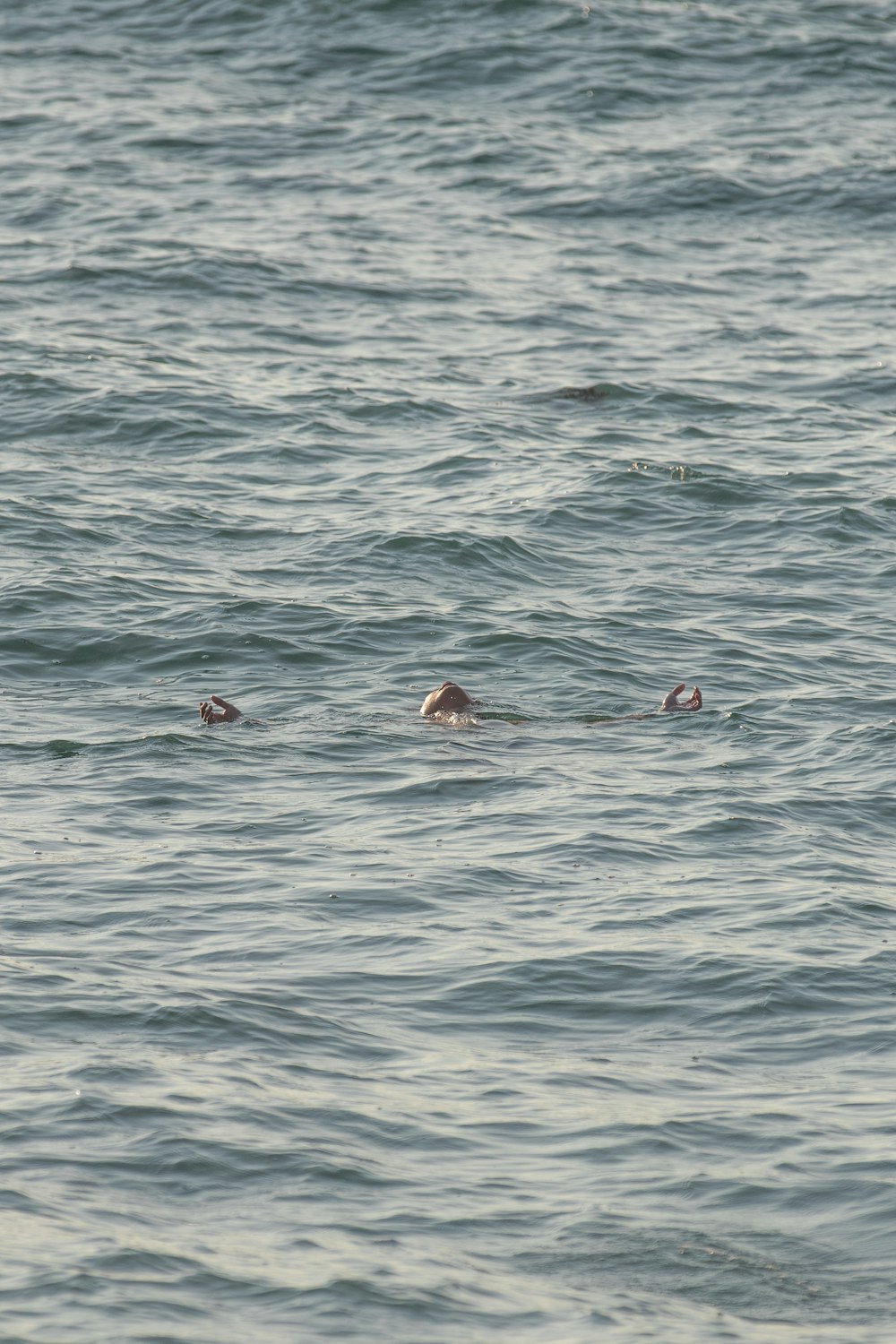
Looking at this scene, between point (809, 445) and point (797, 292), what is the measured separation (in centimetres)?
602

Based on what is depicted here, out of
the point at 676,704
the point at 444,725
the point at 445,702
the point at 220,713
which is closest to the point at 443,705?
the point at 445,702

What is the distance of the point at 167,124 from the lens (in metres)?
32.8

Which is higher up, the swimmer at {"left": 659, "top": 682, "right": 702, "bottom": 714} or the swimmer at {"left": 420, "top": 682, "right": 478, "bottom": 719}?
the swimmer at {"left": 420, "top": 682, "right": 478, "bottom": 719}

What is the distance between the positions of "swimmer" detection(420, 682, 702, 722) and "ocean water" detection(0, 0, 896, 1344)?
0.20 m

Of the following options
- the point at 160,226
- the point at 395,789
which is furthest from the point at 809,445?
the point at 160,226

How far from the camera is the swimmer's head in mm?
14312

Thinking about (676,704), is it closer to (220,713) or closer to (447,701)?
(447,701)

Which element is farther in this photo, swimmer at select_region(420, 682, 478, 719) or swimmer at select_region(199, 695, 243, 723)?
swimmer at select_region(420, 682, 478, 719)

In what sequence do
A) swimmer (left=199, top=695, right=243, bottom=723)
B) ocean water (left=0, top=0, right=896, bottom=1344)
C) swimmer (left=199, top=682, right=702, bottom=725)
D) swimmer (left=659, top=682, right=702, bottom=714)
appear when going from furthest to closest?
swimmer (left=659, top=682, right=702, bottom=714)
swimmer (left=199, top=682, right=702, bottom=725)
swimmer (left=199, top=695, right=243, bottom=723)
ocean water (left=0, top=0, right=896, bottom=1344)

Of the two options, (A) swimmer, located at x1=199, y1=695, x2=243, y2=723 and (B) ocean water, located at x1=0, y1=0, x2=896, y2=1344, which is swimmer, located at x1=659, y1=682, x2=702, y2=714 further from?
(A) swimmer, located at x1=199, y1=695, x2=243, y2=723

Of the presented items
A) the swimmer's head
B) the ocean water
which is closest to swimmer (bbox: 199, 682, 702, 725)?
the swimmer's head

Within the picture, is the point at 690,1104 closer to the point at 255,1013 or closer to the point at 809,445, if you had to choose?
the point at 255,1013

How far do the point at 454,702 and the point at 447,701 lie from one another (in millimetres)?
62

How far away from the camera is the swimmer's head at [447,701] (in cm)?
1431
